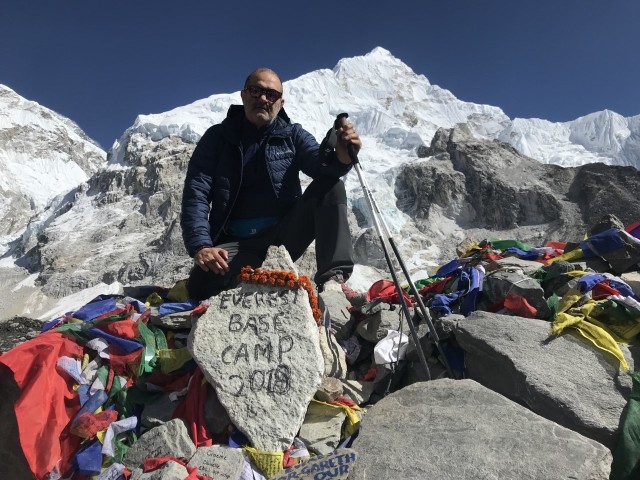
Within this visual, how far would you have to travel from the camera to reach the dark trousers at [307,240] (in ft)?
8.82

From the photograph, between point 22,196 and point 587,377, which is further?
point 22,196

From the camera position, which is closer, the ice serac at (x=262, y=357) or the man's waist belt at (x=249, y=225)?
the ice serac at (x=262, y=357)

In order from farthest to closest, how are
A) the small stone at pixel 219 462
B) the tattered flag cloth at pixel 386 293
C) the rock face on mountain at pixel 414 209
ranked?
the rock face on mountain at pixel 414 209 → the tattered flag cloth at pixel 386 293 → the small stone at pixel 219 462

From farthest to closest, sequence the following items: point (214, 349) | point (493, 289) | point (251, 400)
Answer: point (493, 289)
point (214, 349)
point (251, 400)

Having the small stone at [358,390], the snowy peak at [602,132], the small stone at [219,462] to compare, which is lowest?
the small stone at [219,462]

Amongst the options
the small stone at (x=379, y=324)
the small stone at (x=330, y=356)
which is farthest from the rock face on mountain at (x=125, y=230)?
the small stone at (x=330, y=356)

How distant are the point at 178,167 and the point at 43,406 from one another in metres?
67.8

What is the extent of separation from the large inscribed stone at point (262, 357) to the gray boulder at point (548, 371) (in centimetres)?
106

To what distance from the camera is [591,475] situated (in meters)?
1.47

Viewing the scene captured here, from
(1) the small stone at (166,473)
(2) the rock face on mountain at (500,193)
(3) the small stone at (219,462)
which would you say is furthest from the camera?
(2) the rock face on mountain at (500,193)

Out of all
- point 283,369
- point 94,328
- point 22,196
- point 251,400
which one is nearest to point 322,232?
point 283,369

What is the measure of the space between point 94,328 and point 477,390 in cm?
241

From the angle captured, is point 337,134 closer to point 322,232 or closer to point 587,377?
point 322,232

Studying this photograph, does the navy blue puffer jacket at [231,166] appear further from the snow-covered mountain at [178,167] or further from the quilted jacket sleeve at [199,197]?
the snow-covered mountain at [178,167]
